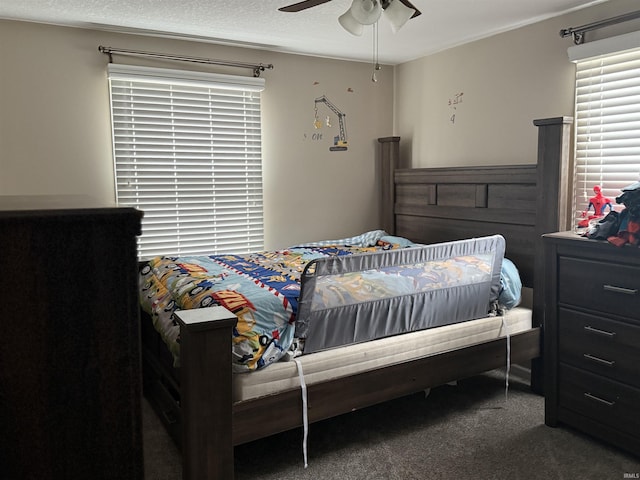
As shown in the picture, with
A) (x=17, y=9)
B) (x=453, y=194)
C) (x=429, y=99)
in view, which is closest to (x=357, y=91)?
(x=429, y=99)

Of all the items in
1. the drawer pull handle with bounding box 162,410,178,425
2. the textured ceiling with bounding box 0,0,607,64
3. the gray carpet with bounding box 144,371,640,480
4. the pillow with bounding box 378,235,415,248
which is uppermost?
the textured ceiling with bounding box 0,0,607,64

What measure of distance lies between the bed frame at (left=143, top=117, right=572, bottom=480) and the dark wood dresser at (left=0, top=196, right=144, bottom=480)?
109 centimetres

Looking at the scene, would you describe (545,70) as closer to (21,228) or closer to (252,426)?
(252,426)

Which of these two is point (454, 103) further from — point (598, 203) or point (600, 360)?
point (600, 360)

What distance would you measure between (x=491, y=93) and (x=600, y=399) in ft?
6.81

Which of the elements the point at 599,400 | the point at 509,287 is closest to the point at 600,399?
the point at 599,400

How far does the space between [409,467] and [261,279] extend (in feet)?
3.67

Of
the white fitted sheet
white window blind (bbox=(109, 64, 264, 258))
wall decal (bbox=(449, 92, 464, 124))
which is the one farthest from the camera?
wall decal (bbox=(449, 92, 464, 124))

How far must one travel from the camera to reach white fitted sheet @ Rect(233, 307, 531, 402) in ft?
6.88

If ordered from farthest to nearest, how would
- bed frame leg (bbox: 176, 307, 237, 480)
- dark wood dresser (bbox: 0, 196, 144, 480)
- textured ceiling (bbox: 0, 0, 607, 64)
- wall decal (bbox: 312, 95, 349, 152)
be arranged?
1. wall decal (bbox: 312, 95, 349, 152)
2. textured ceiling (bbox: 0, 0, 607, 64)
3. bed frame leg (bbox: 176, 307, 237, 480)
4. dark wood dresser (bbox: 0, 196, 144, 480)

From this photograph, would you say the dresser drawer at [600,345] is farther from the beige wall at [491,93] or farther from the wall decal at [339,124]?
the wall decal at [339,124]

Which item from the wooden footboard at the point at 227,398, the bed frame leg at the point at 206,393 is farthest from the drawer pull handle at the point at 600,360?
the bed frame leg at the point at 206,393

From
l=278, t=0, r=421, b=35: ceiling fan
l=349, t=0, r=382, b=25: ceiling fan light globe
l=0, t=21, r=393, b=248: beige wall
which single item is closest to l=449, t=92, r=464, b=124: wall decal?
l=0, t=21, r=393, b=248: beige wall

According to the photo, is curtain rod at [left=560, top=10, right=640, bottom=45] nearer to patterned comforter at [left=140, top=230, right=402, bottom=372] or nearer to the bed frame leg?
patterned comforter at [left=140, top=230, right=402, bottom=372]
